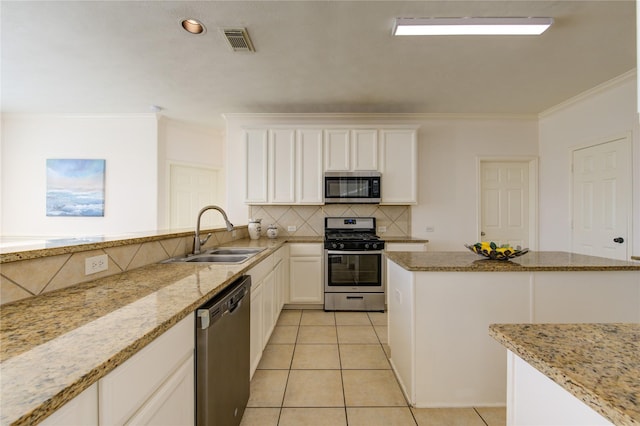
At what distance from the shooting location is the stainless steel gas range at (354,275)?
10.8ft

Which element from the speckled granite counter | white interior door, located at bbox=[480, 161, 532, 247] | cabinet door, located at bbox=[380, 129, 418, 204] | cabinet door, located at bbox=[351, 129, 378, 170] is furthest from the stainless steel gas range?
the speckled granite counter

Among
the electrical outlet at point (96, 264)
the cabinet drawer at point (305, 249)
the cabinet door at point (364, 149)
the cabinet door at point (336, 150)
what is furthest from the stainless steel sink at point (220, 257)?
the cabinet door at point (364, 149)

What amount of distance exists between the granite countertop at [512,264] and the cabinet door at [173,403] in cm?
123

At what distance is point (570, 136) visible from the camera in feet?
11.1

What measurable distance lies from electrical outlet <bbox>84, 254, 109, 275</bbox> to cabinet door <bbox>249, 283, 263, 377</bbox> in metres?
0.84

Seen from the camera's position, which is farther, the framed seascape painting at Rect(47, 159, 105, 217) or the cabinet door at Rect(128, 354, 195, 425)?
the framed seascape painting at Rect(47, 159, 105, 217)

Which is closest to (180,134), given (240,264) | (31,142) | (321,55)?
(31,142)

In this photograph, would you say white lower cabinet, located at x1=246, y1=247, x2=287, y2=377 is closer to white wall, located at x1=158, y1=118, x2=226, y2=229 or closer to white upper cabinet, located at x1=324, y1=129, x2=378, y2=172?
white upper cabinet, located at x1=324, y1=129, x2=378, y2=172

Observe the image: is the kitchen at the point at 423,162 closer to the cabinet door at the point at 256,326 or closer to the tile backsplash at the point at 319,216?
the tile backsplash at the point at 319,216

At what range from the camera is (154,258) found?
1.66 m

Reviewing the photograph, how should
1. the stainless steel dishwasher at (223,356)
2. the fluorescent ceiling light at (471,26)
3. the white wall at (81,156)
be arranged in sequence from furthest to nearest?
the white wall at (81,156)
the fluorescent ceiling light at (471,26)
the stainless steel dishwasher at (223,356)

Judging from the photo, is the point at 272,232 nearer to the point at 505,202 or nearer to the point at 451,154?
the point at 451,154

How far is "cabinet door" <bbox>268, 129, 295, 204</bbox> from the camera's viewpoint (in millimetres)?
3557

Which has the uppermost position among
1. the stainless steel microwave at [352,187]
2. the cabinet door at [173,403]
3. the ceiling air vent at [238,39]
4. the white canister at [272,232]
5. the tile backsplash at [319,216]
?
the ceiling air vent at [238,39]
